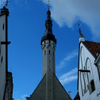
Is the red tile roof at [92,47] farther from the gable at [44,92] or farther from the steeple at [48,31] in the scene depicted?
the steeple at [48,31]

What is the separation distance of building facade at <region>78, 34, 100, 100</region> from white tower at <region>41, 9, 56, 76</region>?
23062 millimetres

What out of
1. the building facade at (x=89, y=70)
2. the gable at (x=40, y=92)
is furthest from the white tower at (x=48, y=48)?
the building facade at (x=89, y=70)

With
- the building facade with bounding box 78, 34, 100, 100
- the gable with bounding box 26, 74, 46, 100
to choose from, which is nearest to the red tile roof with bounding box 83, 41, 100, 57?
the building facade with bounding box 78, 34, 100, 100

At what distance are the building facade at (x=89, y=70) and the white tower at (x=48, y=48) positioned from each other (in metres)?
23.1

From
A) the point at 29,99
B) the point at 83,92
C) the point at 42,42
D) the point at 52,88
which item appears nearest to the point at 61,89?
the point at 52,88

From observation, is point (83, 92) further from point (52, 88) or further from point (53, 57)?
point (53, 57)

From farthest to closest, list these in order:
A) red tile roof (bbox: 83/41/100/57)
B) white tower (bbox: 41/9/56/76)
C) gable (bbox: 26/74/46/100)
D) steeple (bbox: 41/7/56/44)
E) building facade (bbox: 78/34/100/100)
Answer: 1. steeple (bbox: 41/7/56/44)
2. white tower (bbox: 41/9/56/76)
3. gable (bbox: 26/74/46/100)
4. red tile roof (bbox: 83/41/100/57)
5. building facade (bbox: 78/34/100/100)

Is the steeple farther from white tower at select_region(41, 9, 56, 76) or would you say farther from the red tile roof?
the red tile roof

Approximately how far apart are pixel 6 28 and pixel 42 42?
2900cm

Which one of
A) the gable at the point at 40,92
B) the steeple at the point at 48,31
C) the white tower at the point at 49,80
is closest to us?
the gable at the point at 40,92

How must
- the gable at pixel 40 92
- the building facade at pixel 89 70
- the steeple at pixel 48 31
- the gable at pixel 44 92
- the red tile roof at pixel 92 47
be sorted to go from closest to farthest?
1. the building facade at pixel 89 70
2. the red tile roof at pixel 92 47
3. the gable at pixel 40 92
4. the gable at pixel 44 92
5. the steeple at pixel 48 31

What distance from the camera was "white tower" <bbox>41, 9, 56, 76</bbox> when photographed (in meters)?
41.3

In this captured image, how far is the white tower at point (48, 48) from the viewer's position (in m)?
41.3

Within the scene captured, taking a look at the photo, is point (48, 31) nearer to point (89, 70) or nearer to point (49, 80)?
point (49, 80)
